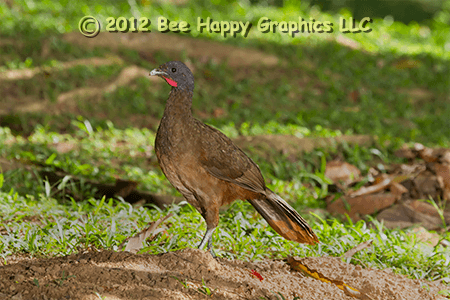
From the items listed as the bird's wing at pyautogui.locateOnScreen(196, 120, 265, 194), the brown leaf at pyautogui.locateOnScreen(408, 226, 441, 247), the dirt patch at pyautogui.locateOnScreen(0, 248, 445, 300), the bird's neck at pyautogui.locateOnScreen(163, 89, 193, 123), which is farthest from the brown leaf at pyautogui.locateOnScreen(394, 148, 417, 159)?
the bird's neck at pyautogui.locateOnScreen(163, 89, 193, 123)

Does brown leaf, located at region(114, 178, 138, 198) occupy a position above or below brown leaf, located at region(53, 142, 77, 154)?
below

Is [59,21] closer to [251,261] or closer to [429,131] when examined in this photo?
[429,131]

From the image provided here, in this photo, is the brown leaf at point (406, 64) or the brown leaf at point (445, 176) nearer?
the brown leaf at point (445, 176)

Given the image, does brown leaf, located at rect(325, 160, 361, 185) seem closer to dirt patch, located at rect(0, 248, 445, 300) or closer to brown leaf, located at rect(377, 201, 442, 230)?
brown leaf, located at rect(377, 201, 442, 230)

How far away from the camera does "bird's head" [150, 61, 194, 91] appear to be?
2799mm

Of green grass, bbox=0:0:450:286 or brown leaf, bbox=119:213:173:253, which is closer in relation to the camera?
brown leaf, bbox=119:213:173:253

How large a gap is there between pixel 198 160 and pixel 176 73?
→ 495 mm

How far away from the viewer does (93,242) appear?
3.22 metres

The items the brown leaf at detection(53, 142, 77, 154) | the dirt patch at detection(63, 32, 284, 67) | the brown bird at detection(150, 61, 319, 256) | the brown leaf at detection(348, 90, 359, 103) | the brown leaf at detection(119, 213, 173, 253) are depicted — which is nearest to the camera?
the brown bird at detection(150, 61, 319, 256)

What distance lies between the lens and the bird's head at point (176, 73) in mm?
2799

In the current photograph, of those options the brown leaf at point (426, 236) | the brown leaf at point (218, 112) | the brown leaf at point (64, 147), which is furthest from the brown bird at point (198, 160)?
the brown leaf at point (218, 112)

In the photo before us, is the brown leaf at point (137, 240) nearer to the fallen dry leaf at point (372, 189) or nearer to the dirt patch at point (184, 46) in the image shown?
the fallen dry leaf at point (372, 189)

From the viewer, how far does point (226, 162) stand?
2902 mm

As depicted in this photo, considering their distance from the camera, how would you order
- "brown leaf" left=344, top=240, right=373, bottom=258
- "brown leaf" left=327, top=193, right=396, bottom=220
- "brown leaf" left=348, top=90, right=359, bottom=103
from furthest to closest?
"brown leaf" left=348, top=90, right=359, bottom=103 → "brown leaf" left=327, top=193, right=396, bottom=220 → "brown leaf" left=344, top=240, right=373, bottom=258
